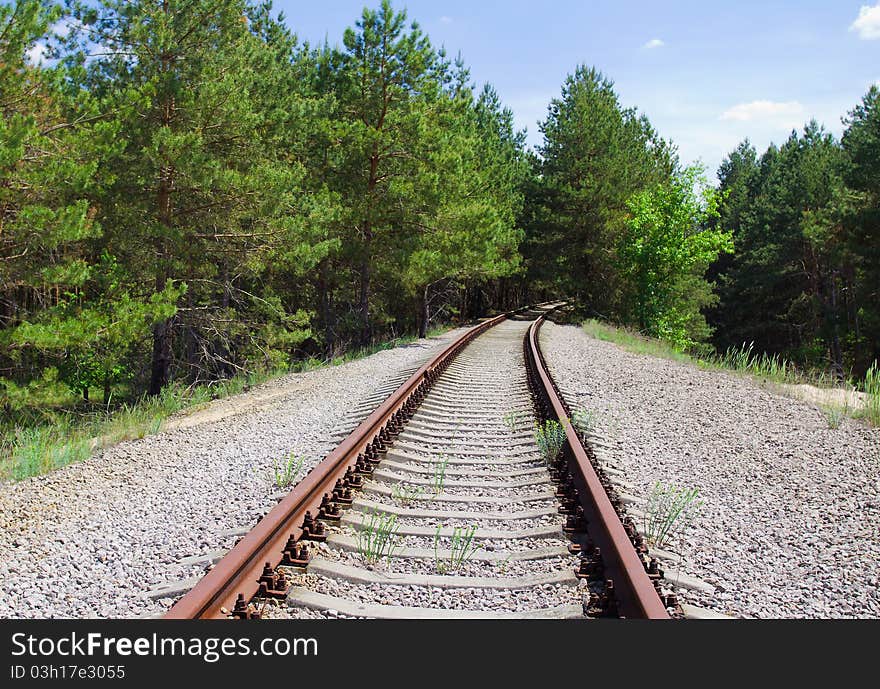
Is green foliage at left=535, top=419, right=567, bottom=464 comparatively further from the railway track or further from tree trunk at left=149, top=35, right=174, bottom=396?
tree trunk at left=149, top=35, right=174, bottom=396

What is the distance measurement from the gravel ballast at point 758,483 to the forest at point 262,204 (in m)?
6.29

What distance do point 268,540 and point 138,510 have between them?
1.71 meters

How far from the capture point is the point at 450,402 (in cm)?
891

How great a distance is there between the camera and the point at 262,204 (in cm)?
1573

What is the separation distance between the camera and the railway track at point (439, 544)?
3158 mm

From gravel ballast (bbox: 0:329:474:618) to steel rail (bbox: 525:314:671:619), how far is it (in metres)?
2.15

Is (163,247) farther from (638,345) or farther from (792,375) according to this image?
(792,375)

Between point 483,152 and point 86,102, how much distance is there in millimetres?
25304

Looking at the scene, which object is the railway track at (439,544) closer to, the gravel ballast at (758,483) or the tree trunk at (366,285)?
the gravel ballast at (758,483)

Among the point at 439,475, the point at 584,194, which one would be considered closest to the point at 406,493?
the point at 439,475

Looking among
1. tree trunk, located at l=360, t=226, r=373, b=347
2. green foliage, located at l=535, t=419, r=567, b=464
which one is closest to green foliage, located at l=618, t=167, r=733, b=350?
tree trunk, located at l=360, t=226, r=373, b=347

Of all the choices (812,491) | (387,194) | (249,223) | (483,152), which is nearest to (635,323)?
(483,152)

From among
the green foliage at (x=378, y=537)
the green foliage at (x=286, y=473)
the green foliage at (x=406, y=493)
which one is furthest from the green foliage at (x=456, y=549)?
the green foliage at (x=286, y=473)

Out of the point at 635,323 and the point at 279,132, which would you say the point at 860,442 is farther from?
the point at 635,323
